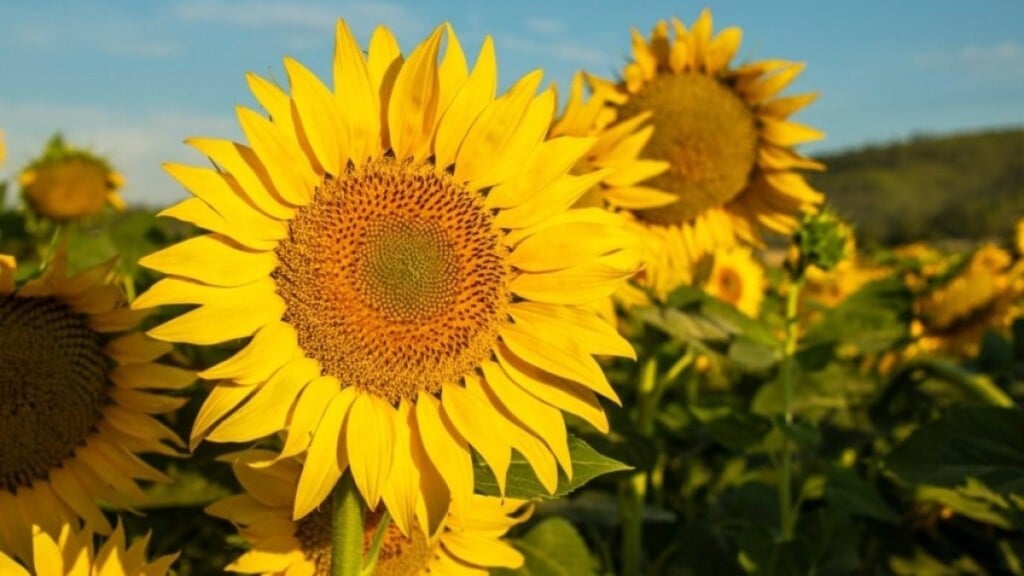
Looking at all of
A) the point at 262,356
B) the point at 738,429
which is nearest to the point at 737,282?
the point at 738,429

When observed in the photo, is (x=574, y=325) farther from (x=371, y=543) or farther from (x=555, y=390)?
(x=371, y=543)

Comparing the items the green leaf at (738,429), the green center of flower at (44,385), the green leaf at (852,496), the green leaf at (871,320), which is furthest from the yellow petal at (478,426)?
the green leaf at (871,320)

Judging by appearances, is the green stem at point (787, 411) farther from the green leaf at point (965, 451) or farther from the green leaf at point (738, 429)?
the green leaf at point (965, 451)

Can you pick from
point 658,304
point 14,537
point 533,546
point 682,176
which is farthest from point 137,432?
point 682,176

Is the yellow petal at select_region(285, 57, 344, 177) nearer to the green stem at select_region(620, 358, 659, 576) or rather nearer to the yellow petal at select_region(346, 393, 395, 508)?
the yellow petal at select_region(346, 393, 395, 508)

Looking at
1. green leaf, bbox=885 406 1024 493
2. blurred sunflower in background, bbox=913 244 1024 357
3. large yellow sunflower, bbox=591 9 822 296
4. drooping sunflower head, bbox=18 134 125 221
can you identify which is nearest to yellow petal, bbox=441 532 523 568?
green leaf, bbox=885 406 1024 493

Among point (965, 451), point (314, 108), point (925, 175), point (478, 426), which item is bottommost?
point (965, 451)
